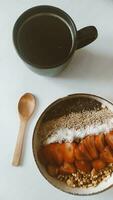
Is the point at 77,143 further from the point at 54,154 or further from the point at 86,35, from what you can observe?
the point at 86,35

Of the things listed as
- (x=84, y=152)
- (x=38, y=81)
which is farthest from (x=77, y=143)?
(x=38, y=81)

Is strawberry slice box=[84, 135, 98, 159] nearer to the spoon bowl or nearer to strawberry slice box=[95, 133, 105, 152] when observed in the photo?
strawberry slice box=[95, 133, 105, 152]

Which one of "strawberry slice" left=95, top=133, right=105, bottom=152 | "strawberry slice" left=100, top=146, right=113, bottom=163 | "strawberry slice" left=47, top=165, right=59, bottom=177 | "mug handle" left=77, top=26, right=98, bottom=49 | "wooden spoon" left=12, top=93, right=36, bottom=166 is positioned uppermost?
"mug handle" left=77, top=26, right=98, bottom=49

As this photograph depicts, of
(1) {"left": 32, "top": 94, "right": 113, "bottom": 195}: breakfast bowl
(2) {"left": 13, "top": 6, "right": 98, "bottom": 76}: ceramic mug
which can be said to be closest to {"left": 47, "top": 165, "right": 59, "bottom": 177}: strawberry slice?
(1) {"left": 32, "top": 94, "right": 113, "bottom": 195}: breakfast bowl

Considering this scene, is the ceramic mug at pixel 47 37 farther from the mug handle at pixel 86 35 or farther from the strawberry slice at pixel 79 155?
the strawberry slice at pixel 79 155

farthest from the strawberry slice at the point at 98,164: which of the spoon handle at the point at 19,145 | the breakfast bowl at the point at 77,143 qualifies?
the spoon handle at the point at 19,145

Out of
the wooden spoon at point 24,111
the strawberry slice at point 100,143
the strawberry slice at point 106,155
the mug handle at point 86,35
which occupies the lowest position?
the strawberry slice at point 106,155

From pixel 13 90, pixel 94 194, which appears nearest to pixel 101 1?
pixel 13 90
